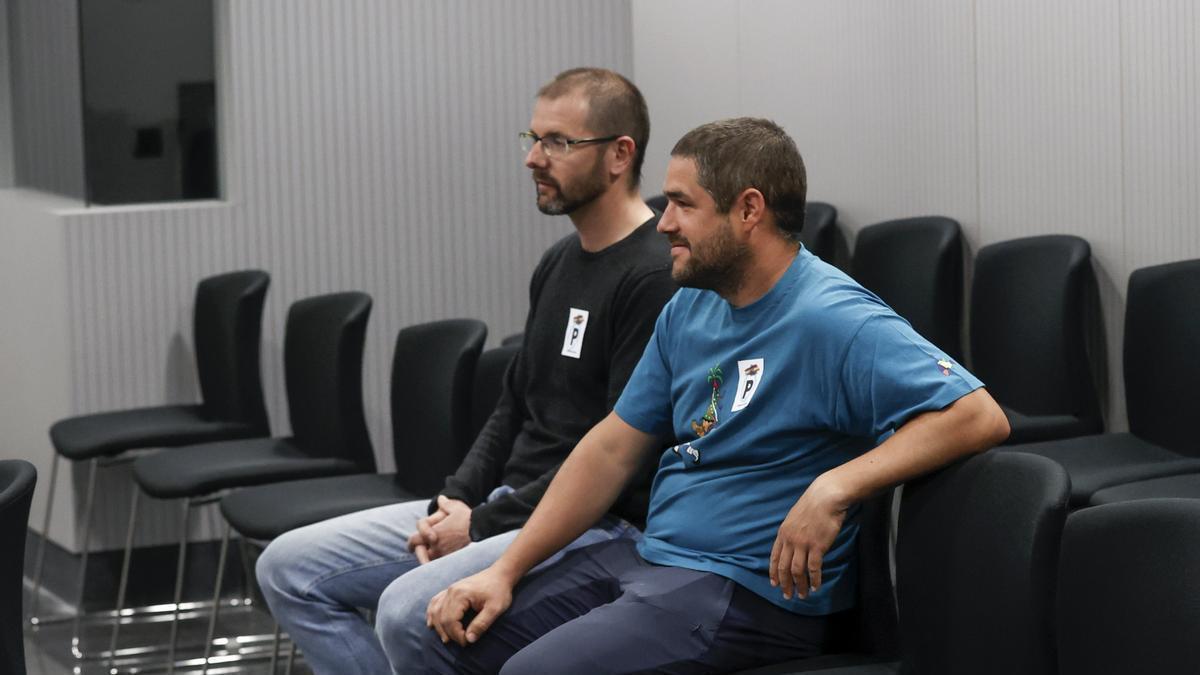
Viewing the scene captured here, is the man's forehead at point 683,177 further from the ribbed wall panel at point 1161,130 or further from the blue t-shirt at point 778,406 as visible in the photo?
the ribbed wall panel at point 1161,130

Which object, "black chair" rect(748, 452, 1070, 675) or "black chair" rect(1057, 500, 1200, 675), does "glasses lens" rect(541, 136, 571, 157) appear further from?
"black chair" rect(1057, 500, 1200, 675)

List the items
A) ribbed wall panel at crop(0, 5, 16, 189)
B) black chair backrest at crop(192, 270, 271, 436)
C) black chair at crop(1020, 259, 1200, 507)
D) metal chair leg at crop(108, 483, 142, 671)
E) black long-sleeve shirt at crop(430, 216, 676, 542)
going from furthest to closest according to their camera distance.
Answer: ribbed wall panel at crop(0, 5, 16, 189), black chair backrest at crop(192, 270, 271, 436), metal chair leg at crop(108, 483, 142, 671), black chair at crop(1020, 259, 1200, 507), black long-sleeve shirt at crop(430, 216, 676, 542)

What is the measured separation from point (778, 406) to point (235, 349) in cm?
284

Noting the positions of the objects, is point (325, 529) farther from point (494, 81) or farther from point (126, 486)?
point (494, 81)

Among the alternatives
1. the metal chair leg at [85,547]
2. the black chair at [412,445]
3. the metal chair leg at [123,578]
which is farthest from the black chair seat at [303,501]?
the metal chair leg at [85,547]

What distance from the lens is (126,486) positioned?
17.0 ft

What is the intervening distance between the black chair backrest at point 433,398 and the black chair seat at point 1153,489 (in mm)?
1458

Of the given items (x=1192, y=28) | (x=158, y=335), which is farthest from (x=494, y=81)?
(x=1192, y=28)

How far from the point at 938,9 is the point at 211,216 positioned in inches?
93.2

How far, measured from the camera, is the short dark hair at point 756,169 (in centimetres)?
251

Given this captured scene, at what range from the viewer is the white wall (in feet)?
12.9

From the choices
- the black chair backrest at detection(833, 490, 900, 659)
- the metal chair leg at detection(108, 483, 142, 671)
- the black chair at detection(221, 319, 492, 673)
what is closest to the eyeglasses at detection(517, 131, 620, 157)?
the black chair at detection(221, 319, 492, 673)

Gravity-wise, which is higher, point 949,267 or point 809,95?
point 809,95

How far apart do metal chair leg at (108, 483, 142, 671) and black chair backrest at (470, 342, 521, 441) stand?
4.16 feet
